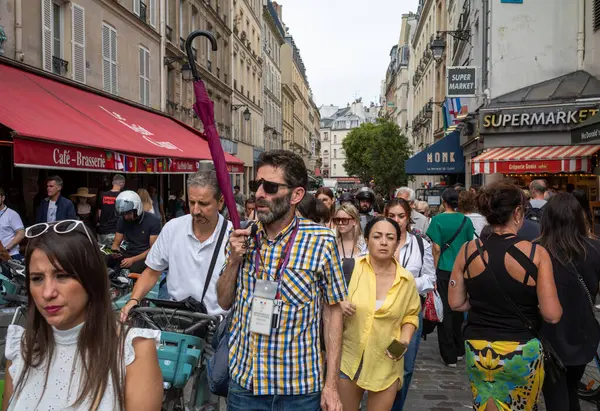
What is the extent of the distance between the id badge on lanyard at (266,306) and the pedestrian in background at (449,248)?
13.6 feet

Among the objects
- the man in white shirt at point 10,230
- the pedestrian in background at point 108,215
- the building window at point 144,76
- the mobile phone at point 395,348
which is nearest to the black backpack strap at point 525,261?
the mobile phone at point 395,348

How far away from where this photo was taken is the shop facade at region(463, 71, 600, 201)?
14.4 metres

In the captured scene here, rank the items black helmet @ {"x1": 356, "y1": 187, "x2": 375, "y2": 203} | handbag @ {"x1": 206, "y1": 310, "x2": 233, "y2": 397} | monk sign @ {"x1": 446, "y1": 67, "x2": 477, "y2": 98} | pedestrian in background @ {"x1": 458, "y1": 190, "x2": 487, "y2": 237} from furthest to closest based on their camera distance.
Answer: monk sign @ {"x1": 446, "y1": 67, "x2": 477, "y2": 98} → black helmet @ {"x1": 356, "y1": 187, "x2": 375, "y2": 203} → pedestrian in background @ {"x1": 458, "y1": 190, "x2": 487, "y2": 237} → handbag @ {"x1": 206, "y1": 310, "x2": 233, "y2": 397}

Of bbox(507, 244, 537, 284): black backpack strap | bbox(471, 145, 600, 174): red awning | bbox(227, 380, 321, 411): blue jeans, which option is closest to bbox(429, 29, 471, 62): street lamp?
bbox(471, 145, 600, 174): red awning

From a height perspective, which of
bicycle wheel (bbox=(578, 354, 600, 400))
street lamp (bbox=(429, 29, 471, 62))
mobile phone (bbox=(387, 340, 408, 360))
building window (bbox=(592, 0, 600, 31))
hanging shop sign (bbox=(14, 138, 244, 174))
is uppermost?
street lamp (bbox=(429, 29, 471, 62))

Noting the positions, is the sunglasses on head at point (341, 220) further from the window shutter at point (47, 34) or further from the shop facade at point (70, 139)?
the window shutter at point (47, 34)

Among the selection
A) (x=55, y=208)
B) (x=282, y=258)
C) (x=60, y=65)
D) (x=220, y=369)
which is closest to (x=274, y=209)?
(x=282, y=258)

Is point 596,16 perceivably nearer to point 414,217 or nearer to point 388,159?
point 414,217

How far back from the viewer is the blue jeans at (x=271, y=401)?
266 centimetres

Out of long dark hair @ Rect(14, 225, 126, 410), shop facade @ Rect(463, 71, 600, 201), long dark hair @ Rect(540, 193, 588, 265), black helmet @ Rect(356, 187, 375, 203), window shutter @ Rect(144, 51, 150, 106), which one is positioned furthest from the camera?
window shutter @ Rect(144, 51, 150, 106)

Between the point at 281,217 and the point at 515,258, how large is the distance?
1.51 meters

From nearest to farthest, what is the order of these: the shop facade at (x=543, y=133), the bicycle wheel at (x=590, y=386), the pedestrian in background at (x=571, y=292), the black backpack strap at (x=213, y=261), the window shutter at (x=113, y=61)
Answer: the black backpack strap at (x=213, y=261)
the pedestrian in background at (x=571, y=292)
the bicycle wheel at (x=590, y=386)
the shop facade at (x=543, y=133)
the window shutter at (x=113, y=61)

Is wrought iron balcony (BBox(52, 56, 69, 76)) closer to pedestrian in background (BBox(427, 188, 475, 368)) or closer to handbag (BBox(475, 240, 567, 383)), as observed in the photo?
pedestrian in background (BBox(427, 188, 475, 368))

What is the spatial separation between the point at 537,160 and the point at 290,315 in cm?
1352
